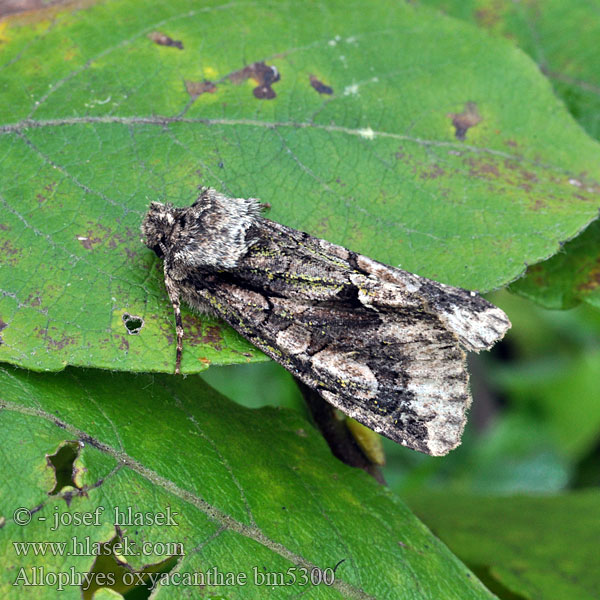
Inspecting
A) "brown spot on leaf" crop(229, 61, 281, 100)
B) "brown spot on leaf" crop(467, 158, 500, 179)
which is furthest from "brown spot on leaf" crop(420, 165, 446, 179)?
"brown spot on leaf" crop(229, 61, 281, 100)

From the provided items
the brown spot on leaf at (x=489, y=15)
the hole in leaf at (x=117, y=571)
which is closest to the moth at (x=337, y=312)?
the hole in leaf at (x=117, y=571)

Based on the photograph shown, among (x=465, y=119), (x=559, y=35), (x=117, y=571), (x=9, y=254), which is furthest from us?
(x=559, y=35)

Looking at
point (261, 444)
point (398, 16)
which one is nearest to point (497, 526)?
point (261, 444)

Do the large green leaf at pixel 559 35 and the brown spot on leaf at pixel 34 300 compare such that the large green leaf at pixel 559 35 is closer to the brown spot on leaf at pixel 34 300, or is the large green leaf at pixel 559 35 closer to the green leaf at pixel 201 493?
the green leaf at pixel 201 493

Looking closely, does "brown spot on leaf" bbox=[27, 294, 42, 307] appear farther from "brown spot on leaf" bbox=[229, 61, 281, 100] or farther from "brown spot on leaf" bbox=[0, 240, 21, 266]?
"brown spot on leaf" bbox=[229, 61, 281, 100]

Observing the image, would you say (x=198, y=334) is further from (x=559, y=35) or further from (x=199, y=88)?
(x=559, y=35)

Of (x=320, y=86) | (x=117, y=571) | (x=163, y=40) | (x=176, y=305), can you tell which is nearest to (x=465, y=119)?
(x=320, y=86)

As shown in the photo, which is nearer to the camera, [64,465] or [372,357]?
[64,465]
